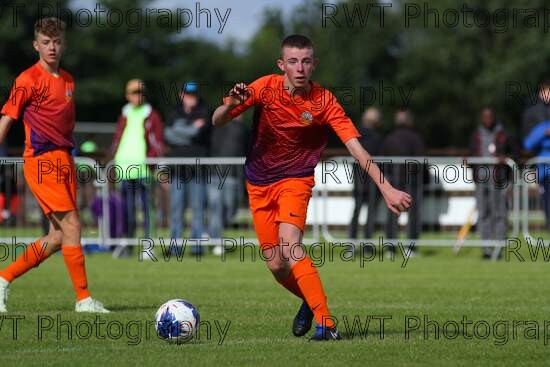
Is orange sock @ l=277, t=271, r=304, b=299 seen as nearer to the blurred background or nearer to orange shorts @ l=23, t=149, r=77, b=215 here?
orange shorts @ l=23, t=149, r=77, b=215

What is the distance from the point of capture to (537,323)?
31.2ft

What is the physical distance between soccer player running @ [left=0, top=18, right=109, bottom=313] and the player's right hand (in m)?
2.44

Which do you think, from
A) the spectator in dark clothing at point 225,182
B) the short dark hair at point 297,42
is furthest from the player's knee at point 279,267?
the spectator in dark clothing at point 225,182

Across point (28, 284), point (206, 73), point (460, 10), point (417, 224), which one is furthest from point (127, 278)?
point (206, 73)

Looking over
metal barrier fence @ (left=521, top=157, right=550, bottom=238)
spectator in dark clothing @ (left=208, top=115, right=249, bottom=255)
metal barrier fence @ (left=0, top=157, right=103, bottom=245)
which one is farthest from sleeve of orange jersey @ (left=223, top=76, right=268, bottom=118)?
metal barrier fence @ (left=0, top=157, right=103, bottom=245)

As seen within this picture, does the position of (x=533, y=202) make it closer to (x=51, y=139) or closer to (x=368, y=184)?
(x=368, y=184)

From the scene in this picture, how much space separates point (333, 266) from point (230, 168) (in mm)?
3017

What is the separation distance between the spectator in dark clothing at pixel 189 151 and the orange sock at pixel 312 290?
373 inches

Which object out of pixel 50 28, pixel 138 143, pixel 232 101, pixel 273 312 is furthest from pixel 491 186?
pixel 232 101

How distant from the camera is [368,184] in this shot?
18797mm

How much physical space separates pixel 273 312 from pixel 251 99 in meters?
2.55

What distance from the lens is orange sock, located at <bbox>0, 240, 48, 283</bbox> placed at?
10453 millimetres

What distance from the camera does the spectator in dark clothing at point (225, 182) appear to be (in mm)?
18188

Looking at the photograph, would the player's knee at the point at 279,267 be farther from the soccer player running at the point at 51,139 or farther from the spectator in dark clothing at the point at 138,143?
the spectator in dark clothing at the point at 138,143
